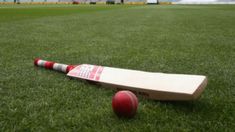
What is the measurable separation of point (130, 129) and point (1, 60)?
1739 mm

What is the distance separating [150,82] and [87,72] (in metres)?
0.46

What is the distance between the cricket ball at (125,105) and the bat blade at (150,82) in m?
0.22

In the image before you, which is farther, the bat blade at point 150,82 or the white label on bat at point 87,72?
the white label on bat at point 87,72

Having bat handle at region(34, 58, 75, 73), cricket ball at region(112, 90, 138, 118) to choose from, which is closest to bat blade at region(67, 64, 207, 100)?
bat handle at region(34, 58, 75, 73)

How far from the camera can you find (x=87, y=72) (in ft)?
5.89

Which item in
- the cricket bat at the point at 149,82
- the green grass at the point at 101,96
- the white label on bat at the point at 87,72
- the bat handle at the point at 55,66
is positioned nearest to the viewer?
the green grass at the point at 101,96

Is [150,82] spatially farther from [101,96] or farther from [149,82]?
[101,96]

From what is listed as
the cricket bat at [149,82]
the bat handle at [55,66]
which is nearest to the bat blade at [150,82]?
the cricket bat at [149,82]

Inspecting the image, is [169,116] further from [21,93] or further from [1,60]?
[1,60]

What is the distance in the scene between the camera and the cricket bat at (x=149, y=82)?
137cm

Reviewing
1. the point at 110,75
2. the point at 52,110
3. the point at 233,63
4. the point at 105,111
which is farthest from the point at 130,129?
the point at 233,63

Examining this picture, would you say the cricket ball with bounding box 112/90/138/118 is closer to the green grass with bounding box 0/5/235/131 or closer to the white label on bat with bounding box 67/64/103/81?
the green grass with bounding box 0/5/235/131

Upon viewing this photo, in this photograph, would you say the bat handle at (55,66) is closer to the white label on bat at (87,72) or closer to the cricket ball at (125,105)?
the white label on bat at (87,72)

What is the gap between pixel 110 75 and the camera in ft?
5.64
